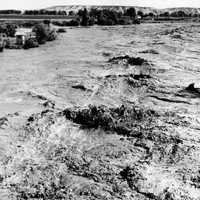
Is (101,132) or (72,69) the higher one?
(72,69)

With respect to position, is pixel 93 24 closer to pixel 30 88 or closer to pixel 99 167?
pixel 30 88

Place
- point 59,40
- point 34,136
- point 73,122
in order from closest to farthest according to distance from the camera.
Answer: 1. point 34,136
2. point 73,122
3. point 59,40

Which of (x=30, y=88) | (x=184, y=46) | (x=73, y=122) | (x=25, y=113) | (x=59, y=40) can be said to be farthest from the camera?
(x=59, y=40)

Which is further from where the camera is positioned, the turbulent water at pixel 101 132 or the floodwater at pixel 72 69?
the floodwater at pixel 72 69

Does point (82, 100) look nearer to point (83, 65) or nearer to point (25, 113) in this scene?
point (25, 113)

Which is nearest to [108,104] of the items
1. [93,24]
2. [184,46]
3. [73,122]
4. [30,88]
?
[73,122]

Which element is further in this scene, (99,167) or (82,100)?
(82,100)

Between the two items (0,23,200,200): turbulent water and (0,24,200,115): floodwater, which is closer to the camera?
(0,23,200,200): turbulent water
